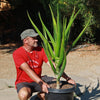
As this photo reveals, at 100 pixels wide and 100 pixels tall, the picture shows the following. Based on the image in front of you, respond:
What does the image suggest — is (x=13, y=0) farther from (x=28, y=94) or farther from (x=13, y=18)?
(x=28, y=94)

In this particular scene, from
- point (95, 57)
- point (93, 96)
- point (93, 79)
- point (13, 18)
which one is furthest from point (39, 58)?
point (13, 18)

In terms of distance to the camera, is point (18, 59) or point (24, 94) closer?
point (24, 94)

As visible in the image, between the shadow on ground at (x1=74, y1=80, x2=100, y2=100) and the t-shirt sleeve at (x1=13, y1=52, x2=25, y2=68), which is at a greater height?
the t-shirt sleeve at (x1=13, y1=52, x2=25, y2=68)

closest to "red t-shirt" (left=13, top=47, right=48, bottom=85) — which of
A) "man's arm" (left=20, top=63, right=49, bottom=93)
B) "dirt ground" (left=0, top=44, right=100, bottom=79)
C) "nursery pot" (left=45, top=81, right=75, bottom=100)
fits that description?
"man's arm" (left=20, top=63, right=49, bottom=93)

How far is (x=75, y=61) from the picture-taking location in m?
7.62

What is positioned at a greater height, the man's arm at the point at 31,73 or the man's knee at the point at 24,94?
the man's arm at the point at 31,73

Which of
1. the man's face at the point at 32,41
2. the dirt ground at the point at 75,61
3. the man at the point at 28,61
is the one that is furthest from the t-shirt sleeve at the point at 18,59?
the dirt ground at the point at 75,61

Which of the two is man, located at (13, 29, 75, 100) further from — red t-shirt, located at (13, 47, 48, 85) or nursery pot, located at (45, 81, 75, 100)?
nursery pot, located at (45, 81, 75, 100)

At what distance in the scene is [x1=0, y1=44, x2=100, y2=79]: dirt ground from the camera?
626cm

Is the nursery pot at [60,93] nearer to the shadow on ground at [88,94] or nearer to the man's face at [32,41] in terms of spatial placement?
the man's face at [32,41]

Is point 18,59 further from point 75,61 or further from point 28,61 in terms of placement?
point 75,61

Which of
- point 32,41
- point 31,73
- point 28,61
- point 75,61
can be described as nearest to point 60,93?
point 31,73

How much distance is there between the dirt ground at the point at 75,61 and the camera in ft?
20.5

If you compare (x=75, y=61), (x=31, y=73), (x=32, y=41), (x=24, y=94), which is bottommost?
(x=75, y=61)
